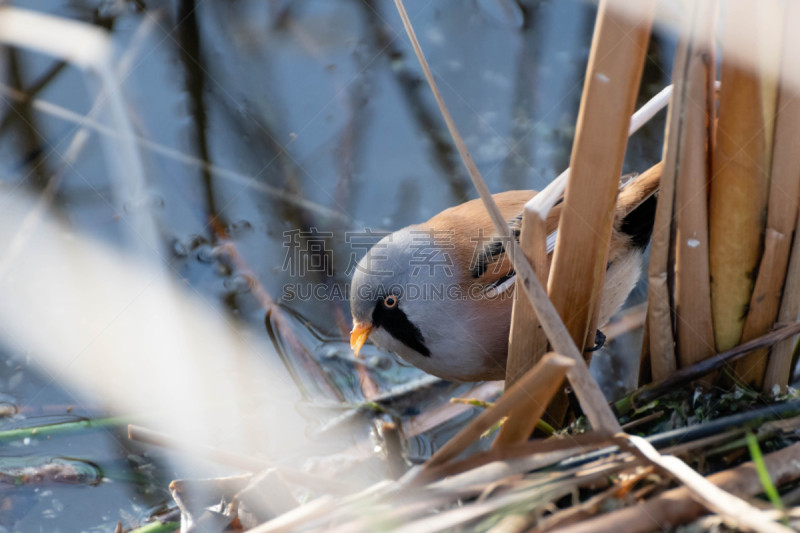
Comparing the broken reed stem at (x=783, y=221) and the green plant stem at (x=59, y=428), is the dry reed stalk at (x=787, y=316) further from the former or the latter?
the green plant stem at (x=59, y=428)

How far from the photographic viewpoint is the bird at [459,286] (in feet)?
8.81

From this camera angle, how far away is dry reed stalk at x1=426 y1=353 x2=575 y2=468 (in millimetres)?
1513

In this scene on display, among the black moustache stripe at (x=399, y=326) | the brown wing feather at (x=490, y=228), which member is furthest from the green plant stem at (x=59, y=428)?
the brown wing feather at (x=490, y=228)

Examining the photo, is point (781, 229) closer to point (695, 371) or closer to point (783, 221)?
point (783, 221)

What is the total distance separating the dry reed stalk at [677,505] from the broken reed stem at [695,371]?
37cm

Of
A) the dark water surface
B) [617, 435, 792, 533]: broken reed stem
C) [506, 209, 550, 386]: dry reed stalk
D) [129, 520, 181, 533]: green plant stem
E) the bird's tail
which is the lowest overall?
[617, 435, 792, 533]: broken reed stem

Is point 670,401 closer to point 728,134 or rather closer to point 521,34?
point 728,134

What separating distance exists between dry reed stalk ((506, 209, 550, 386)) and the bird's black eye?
33.5 inches

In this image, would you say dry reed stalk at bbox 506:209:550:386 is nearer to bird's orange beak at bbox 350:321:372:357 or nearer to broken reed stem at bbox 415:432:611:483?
broken reed stem at bbox 415:432:611:483

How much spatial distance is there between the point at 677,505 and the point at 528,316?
0.62 m

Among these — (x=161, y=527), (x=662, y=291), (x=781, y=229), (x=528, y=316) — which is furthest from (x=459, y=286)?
(x=161, y=527)

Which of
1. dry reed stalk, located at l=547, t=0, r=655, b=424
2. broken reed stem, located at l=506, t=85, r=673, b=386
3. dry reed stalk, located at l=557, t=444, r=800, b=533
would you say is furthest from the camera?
broken reed stem, located at l=506, t=85, r=673, b=386

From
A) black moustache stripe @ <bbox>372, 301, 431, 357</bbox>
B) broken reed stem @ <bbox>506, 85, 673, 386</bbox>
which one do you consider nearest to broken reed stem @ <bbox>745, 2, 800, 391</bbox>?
broken reed stem @ <bbox>506, 85, 673, 386</bbox>

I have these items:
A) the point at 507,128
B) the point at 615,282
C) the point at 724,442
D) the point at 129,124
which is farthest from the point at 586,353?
the point at 129,124
